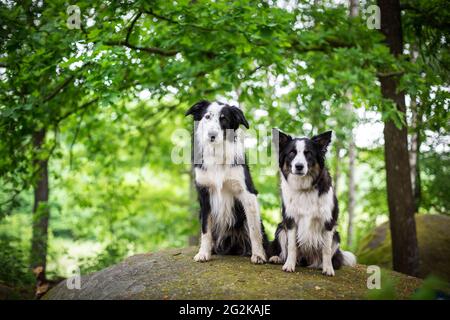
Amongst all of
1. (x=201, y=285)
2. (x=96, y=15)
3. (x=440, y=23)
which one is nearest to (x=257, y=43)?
(x=96, y=15)

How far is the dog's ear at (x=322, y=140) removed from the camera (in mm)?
4914

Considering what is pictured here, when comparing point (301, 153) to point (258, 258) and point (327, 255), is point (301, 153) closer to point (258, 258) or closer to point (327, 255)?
point (327, 255)

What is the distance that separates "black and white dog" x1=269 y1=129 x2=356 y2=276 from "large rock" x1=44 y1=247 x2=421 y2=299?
0.94 feet

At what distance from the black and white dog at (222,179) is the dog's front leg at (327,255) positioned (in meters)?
0.76

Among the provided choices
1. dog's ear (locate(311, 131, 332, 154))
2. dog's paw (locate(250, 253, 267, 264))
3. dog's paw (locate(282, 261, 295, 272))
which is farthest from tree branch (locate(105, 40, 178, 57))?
dog's paw (locate(282, 261, 295, 272))

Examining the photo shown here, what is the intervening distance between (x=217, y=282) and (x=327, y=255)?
4.55 feet

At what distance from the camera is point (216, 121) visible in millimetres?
5039

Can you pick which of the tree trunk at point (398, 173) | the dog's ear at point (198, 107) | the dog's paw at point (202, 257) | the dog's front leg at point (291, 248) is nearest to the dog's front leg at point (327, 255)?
the dog's front leg at point (291, 248)

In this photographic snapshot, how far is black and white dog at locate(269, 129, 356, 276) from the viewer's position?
4910mm

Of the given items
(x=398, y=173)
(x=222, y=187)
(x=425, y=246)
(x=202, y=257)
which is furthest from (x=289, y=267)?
(x=425, y=246)

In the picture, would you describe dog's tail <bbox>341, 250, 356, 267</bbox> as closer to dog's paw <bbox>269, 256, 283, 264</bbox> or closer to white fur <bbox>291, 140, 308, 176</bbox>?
dog's paw <bbox>269, 256, 283, 264</bbox>

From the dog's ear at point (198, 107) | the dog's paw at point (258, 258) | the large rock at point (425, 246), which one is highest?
the dog's ear at point (198, 107)

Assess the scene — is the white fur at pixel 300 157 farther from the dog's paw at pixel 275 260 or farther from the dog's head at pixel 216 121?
the dog's paw at pixel 275 260
